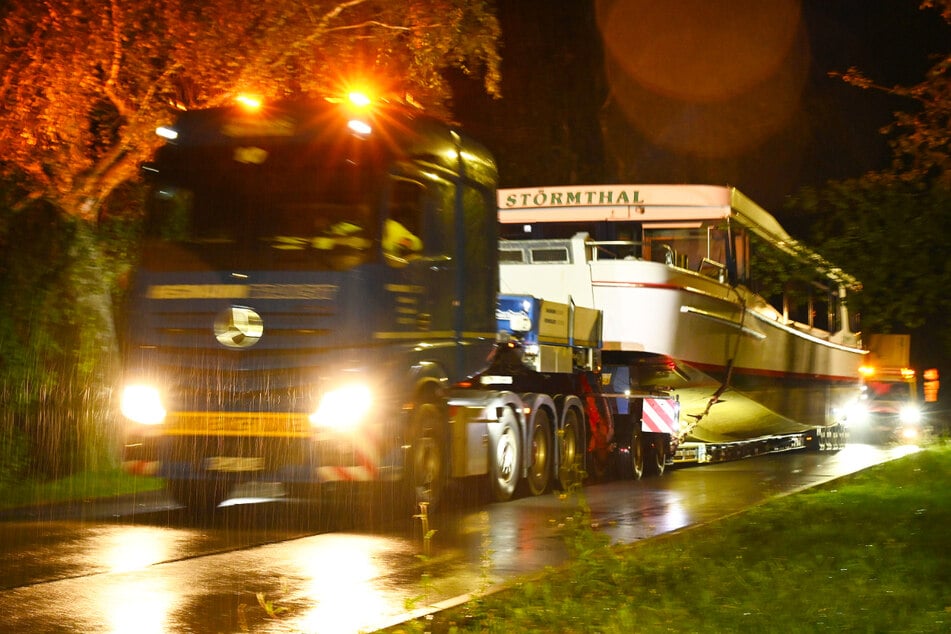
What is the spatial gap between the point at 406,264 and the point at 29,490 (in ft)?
16.1

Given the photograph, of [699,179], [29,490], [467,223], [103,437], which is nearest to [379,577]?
[467,223]

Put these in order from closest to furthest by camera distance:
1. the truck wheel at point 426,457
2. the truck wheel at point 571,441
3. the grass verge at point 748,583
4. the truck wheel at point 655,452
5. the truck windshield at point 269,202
Answer: the grass verge at point 748,583
the truck windshield at point 269,202
the truck wheel at point 426,457
the truck wheel at point 571,441
the truck wheel at point 655,452

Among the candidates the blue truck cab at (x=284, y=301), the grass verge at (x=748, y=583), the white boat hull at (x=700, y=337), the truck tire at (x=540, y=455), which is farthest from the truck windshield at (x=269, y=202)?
the white boat hull at (x=700, y=337)

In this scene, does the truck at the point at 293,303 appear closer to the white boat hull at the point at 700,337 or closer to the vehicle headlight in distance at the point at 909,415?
the white boat hull at the point at 700,337

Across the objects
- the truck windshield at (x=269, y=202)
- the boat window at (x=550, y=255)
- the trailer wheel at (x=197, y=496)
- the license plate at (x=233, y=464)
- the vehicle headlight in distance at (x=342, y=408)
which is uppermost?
the boat window at (x=550, y=255)

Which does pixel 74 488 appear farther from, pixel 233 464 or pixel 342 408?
pixel 342 408

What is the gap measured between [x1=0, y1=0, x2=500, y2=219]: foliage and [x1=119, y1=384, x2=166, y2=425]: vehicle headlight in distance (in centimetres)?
394

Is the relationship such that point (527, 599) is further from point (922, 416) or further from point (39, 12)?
point (922, 416)

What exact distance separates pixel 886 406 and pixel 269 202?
2940 centimetres

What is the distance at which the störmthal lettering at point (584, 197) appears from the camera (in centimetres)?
2083

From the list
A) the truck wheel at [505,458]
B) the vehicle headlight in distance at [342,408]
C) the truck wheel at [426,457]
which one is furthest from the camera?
the truck wheel at [505,458]

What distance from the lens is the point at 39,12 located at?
48.2 ft

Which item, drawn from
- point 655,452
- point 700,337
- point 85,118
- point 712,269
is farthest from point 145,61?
point 655,452

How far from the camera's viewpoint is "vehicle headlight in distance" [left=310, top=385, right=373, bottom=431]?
1162cm
